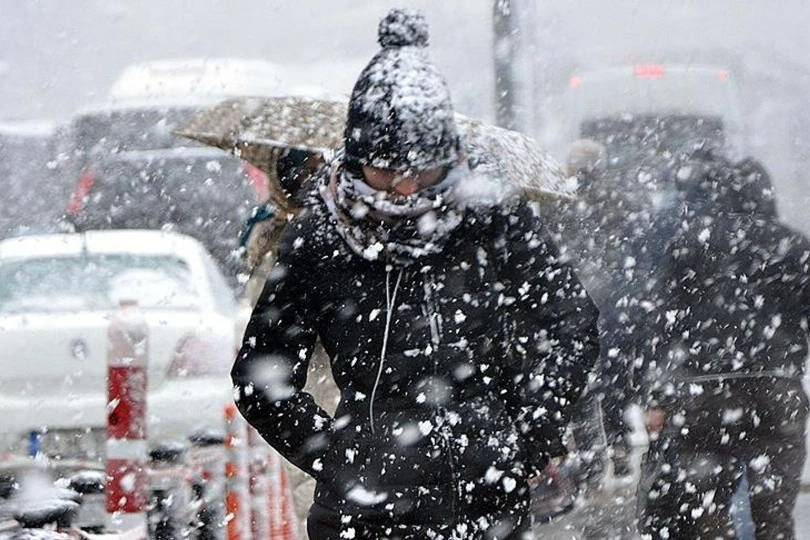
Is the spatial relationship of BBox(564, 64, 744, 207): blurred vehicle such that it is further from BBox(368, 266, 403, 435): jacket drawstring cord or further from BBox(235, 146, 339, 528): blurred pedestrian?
BBox(368, 266, 403, 435): jacket drawstring cord

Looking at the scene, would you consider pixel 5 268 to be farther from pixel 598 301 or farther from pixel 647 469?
pixel 647 469

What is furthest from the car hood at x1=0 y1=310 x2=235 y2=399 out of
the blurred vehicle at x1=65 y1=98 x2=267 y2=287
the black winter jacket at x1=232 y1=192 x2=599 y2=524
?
the blurred vehicle at x1=65 y1=98 x2=267 y2=287

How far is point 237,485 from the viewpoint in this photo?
593 cm

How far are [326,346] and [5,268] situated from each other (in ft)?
19.3

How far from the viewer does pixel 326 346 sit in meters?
3.55

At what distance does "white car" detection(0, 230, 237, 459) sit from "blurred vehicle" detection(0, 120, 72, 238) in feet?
49.3

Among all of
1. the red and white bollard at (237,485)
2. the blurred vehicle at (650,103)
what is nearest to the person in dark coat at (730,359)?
the red and white bollard at (237,485)

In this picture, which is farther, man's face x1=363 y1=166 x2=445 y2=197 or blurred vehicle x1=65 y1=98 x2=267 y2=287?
blurred vehicle x1=65 y1=98 x2=267 y2=287

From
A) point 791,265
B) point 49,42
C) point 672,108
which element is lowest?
point 49,42

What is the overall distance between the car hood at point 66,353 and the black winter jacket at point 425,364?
485 centimetres

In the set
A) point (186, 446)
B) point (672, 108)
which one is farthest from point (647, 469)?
point (672, 108)

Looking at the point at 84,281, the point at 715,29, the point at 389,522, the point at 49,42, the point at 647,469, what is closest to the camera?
the point at 389,522

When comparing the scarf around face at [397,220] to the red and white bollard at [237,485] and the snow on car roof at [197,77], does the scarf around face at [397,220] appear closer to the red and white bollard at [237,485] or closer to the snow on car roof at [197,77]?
the red and white bollard at [237,485]

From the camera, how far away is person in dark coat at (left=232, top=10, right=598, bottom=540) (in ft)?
11.2
